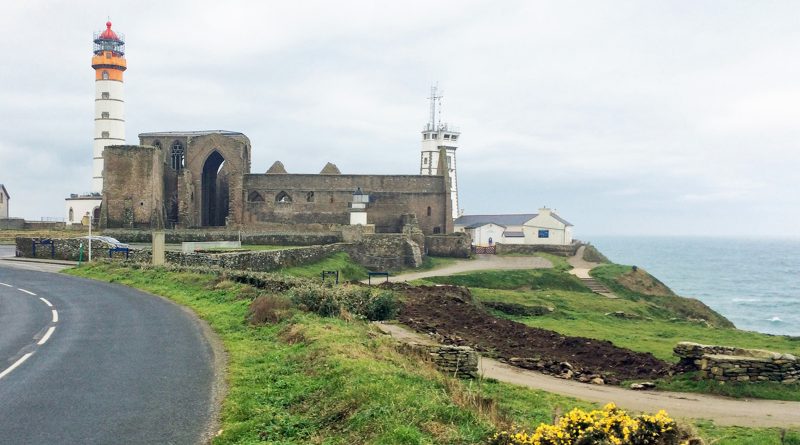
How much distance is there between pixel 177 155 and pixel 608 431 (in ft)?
201

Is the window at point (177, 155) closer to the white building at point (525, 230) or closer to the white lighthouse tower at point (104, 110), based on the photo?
the white lighthouse tower at point (104, 110)

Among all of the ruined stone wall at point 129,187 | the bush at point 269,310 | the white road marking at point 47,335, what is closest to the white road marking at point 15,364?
the white road marking at point 47,335

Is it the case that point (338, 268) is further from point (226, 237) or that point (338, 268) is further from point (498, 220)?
point (498, 220)

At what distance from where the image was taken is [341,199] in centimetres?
6512

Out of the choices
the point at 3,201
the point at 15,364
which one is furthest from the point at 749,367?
the point at 3,201

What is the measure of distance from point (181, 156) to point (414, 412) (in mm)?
58856

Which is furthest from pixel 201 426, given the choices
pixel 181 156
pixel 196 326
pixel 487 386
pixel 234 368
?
pixel 181 156

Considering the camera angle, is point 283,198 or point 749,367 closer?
point 749,367

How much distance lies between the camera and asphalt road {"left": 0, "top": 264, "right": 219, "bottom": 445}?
9.78 m

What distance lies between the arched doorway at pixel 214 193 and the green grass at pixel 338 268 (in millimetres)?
20063

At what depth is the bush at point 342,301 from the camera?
795 inches

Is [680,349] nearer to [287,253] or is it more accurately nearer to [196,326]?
Result: [196,326]

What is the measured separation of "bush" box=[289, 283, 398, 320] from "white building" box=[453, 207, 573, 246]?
1952 inches

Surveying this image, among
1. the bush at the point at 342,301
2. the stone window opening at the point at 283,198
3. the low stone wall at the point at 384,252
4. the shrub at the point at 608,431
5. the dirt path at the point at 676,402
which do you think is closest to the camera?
the shrub at the point at 608,431
